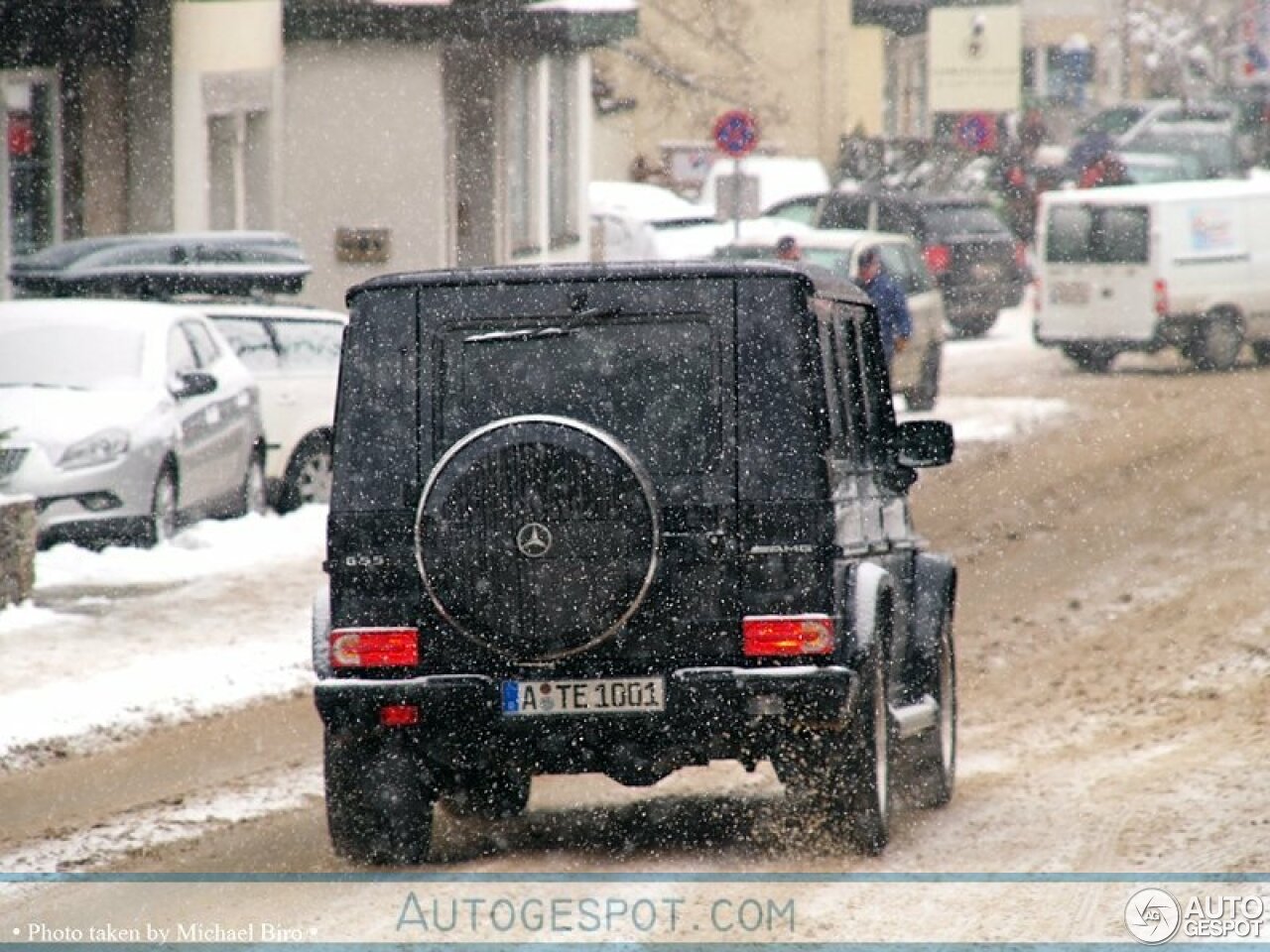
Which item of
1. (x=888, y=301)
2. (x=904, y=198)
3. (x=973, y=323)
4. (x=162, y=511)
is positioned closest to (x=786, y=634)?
(x=162, y=511)

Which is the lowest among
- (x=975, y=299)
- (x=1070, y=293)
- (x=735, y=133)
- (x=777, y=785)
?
(x=777, y=785)

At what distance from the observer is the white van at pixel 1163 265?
99.8 ft

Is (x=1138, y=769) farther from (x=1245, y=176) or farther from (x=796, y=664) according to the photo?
(x=1245, y=176)

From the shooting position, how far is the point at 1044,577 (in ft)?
53.7

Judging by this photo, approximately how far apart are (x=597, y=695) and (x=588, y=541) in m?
0.44

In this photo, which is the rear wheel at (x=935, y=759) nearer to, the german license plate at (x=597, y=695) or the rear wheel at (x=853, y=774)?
the rear wheel at (x=853, y=774)

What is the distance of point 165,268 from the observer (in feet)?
70.0

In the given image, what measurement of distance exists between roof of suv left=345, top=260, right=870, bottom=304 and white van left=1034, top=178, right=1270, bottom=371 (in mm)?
22722

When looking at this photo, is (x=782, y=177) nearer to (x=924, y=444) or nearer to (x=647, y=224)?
(x=647, y=224)

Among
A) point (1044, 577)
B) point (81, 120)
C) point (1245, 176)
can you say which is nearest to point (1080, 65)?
point (1245, 176)

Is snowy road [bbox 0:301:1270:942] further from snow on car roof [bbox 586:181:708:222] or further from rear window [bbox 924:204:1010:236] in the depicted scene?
snow on car roof [bbox 586:181:708:222]

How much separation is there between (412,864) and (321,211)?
77.3 ft

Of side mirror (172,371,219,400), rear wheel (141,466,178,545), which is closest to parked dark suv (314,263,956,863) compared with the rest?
rear wheel (141,466,178,545)

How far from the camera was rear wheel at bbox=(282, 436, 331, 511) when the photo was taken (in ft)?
63.7
